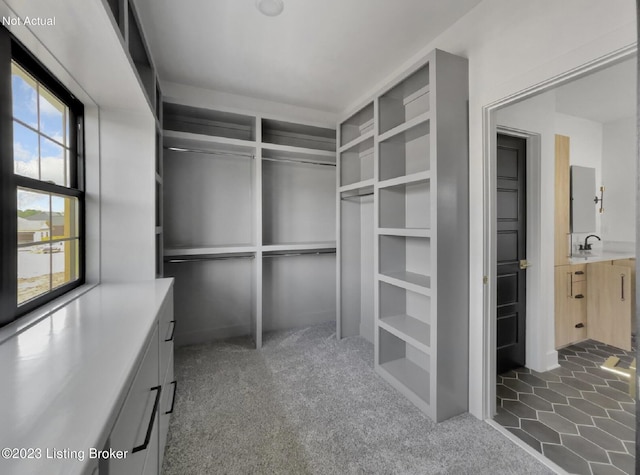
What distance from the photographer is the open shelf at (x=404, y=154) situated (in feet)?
7.66

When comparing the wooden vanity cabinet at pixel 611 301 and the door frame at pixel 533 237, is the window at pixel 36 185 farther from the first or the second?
the wooden vanity cabinet at pixel 611 301

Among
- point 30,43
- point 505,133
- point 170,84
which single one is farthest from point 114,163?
point 505,133

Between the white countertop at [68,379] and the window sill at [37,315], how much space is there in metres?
0.02

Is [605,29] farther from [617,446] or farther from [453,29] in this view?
[617,446]

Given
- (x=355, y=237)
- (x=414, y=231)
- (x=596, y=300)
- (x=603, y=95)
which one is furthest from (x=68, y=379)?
(x=603, y=95)

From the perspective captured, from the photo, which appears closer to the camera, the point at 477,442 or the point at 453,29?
the point at 477,442

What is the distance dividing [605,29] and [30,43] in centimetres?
259

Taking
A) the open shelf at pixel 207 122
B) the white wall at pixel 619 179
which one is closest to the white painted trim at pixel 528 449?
the open shelf at pixel 207 122

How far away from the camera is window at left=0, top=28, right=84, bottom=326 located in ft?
3.98

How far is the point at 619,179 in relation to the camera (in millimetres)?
3752

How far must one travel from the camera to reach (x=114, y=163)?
197 cm

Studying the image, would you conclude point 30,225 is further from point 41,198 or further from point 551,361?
point 551,361

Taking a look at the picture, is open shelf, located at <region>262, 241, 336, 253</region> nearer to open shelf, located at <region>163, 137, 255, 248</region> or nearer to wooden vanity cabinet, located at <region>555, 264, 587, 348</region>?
open shelf, located at <region>163, 137, 255, 248</region>

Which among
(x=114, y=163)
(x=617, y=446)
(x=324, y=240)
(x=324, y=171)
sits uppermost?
(x=324, y=171)
